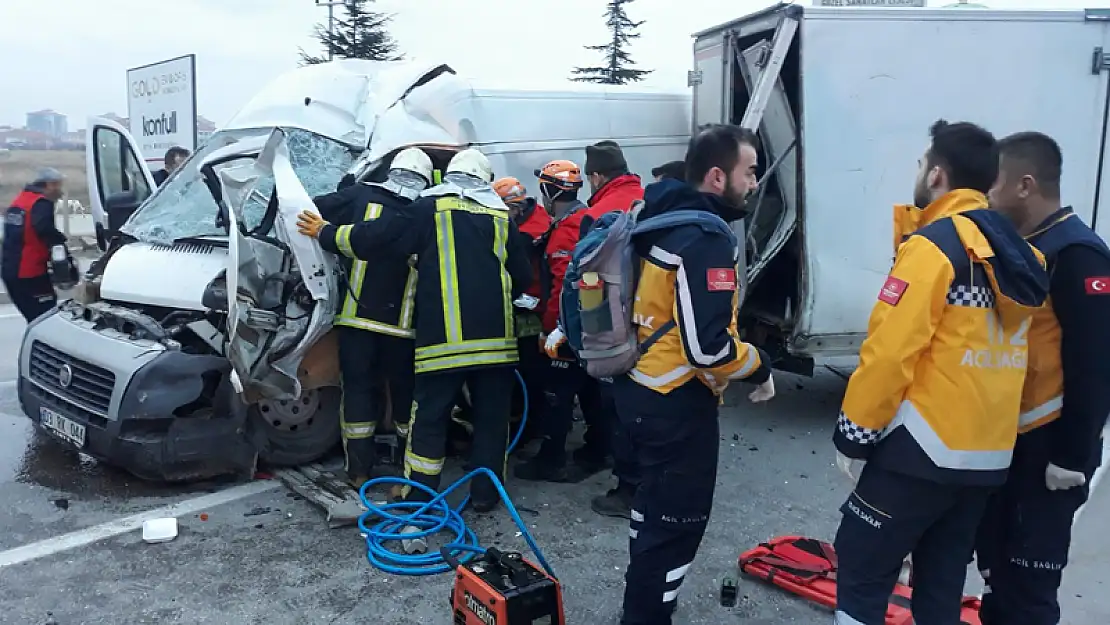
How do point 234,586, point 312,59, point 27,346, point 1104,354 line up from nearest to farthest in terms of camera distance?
point 1104,354 < point 234,586 < point 27,346 < point 312,59

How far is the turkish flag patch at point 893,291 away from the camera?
8.06 ft

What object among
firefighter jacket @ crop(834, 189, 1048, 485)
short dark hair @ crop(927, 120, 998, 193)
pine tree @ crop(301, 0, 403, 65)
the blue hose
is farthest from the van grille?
pine tree @ crop(301, 0, 403, 65)

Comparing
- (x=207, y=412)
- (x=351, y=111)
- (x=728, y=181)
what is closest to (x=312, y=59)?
(x=351, y=111)

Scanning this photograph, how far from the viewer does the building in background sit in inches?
2378

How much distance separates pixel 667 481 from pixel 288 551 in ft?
6.57

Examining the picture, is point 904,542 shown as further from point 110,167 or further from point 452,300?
point 110,167

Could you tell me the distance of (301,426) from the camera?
16.6 feet

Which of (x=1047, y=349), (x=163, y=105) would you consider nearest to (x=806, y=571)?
(x=1047, y=349)

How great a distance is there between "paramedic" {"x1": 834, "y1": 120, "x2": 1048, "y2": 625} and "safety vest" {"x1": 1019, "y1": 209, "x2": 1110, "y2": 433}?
273 mm

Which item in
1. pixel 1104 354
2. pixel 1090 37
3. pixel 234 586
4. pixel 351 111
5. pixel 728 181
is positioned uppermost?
pixel 1090 37

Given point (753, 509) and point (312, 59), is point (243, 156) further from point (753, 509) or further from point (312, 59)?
point (312, 59)

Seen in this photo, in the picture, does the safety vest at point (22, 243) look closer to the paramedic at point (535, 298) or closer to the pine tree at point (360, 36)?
Result: the paramedic at point (535, 298)

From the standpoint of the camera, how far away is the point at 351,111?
5840 millimetres

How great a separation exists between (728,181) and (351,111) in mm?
3500
